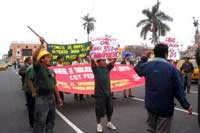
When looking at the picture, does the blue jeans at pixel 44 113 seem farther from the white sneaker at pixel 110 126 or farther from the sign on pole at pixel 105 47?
the sign on pole at pixel 105 47

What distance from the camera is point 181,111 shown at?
11086mm

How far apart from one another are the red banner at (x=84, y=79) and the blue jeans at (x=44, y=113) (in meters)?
5.99

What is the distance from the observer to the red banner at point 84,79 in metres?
13.2

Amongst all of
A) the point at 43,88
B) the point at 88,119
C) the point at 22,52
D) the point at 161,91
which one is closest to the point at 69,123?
the point at 88,119

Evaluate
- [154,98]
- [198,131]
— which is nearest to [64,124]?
[198,131]

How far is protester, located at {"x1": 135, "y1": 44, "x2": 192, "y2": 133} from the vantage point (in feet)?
16.9

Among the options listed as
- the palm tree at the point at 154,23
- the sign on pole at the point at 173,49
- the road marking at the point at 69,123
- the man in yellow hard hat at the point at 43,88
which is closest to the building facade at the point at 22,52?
the man in yellow hard hat at the point at 43,88

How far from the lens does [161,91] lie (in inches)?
203

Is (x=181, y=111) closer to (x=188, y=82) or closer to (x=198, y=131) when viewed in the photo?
(x=198, y=131)

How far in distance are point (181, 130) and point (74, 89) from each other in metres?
5.51

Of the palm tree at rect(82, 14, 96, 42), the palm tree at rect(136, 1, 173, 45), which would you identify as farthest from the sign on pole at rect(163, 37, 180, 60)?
the palm tree at rect(82, 14, 96, 42)

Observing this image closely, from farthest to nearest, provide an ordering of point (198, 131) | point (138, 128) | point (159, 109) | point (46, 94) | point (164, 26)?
point (164, 26) < point (138, 128) < point (198, 131) < point (46, 94) < point (159, 109)

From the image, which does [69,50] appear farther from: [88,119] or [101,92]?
[101,92]

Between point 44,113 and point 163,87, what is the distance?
2200 mm
